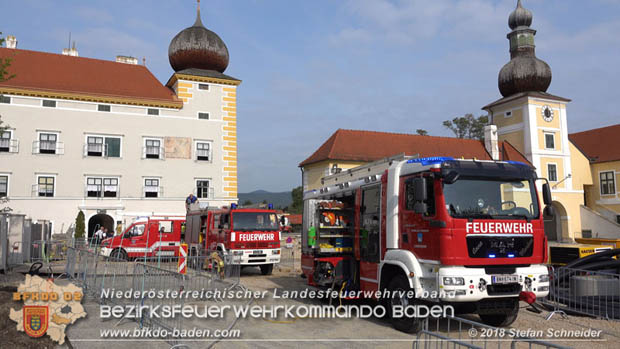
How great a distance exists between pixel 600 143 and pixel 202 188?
4160cm

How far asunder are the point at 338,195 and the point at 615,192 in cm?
4416

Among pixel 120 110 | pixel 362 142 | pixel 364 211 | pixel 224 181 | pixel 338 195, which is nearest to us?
pixel 364 211

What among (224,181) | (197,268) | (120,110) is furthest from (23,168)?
(197,268)

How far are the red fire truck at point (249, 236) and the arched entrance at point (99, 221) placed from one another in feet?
55.9

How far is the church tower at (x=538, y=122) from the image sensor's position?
4534cm

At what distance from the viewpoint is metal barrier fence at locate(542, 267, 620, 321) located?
10653 mm

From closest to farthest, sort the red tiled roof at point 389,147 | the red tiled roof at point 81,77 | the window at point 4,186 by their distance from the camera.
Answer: the window at point 4,186 < the red tiled roof at point 81,77 < the red tiled roof at point 389,147

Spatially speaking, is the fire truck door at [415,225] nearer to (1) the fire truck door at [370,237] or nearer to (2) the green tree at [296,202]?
(1) the fire truck door at [370,237]

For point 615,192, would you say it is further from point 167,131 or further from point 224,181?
point 167,131

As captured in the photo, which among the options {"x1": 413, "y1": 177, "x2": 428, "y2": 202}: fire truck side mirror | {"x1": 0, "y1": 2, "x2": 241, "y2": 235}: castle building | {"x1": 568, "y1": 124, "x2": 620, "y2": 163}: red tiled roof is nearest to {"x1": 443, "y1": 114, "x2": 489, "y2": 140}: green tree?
{"x1": 568, "y1": 124, "x2": 620, "y2": 163}: red tiled roof

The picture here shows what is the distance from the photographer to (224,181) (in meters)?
35.2

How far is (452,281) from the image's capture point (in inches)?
314

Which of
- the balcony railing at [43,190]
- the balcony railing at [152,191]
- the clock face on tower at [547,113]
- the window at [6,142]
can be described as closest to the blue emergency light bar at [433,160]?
the balcony railing at [152,191]

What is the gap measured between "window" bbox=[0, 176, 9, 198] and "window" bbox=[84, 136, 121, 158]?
495 centimetres
